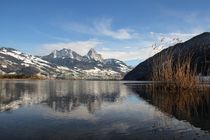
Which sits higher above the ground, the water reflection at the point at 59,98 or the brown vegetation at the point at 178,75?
the brown vegetation at the point at 178,75

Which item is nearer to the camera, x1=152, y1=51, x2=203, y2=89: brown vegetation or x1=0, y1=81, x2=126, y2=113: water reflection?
x1=0, y1=81, x2=126, y2=113: water reflection

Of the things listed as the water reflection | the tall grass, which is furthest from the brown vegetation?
the water reflection

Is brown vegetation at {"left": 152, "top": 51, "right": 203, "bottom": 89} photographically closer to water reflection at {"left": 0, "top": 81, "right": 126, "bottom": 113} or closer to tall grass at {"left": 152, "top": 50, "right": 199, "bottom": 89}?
tall grass at {"left": 152, "top": 50, "right": 199, "bottom": 89}

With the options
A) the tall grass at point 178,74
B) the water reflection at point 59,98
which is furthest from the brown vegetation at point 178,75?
the water reflection at point 59,98

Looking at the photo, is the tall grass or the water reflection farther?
the tall grass

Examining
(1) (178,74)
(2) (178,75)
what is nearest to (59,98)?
(1) (178,74)

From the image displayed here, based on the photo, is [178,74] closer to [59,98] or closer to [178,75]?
[178,75]

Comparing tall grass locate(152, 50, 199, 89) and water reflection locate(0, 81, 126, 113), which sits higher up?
tall grass locate(152, 50, 199, 89)

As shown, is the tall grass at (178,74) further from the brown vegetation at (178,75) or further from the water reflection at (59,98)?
the water reflection at (59,98)

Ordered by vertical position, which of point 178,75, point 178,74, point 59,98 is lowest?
point 59,98

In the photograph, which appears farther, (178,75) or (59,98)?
(178,75)

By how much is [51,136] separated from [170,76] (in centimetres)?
3612

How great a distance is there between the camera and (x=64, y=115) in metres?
25.3

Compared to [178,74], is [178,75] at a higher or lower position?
lower
